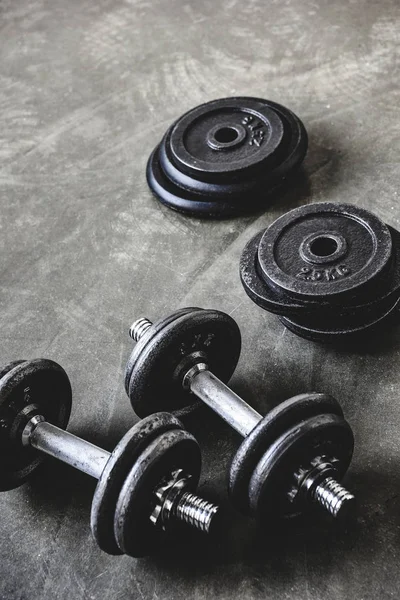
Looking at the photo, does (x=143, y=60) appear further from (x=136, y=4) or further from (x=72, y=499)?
(x=72, y=499)

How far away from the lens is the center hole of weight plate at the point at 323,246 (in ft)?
6.80

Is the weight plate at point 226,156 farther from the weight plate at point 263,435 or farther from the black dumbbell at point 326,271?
the weight plate at point 263,435

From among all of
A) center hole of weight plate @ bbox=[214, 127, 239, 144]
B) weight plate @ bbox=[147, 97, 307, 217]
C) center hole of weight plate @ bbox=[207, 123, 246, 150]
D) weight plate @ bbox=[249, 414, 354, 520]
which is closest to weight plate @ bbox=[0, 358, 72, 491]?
weight plate @ bbox=[249, 414, 354, 520]

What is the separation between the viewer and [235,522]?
5.47 ft

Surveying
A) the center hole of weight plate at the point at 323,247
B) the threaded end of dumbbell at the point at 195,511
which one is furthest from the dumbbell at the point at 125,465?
the center hole of weight plate at the point at 323,247

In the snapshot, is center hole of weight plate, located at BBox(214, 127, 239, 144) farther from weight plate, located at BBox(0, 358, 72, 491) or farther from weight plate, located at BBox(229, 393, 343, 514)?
weight plate, located at BBox(229, 393, 343, 514)

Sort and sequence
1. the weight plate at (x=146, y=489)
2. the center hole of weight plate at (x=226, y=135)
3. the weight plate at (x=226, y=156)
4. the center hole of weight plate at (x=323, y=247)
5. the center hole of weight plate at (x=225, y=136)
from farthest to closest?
the center hole of weight plate at (x=226, y=135), the center hole of weight plate at (x=225, y=136), the weight plate at (x=226, y=156), the center hole of weight plate at (x=323, y=247), the weight plate at (x=146, y=489)

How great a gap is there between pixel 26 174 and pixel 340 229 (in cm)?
164

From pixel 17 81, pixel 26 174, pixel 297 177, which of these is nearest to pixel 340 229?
pixel 297 177

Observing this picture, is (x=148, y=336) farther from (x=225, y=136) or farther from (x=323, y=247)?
(x=225, y=136)

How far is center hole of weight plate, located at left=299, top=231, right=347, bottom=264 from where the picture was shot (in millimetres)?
1988

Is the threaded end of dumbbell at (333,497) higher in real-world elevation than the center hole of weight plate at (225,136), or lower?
lower


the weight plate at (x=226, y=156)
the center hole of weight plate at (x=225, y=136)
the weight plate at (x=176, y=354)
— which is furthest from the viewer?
the center hole of weight plate at (x=225, y=136)

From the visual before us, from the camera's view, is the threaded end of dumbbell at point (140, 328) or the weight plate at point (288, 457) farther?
the threaded end of dumbbell at point (140, 328)
